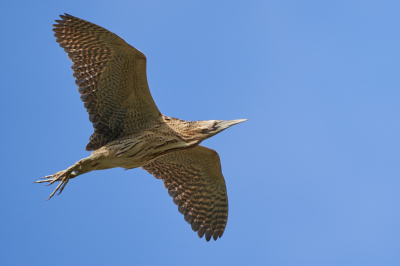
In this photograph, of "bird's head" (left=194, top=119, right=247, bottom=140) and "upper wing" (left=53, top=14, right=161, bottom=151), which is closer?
"upper wing" (left=53, top=14, right=161, bottom=151)

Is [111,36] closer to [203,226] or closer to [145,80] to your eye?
[145,80]

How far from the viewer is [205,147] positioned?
8.05m

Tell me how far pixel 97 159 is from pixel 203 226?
2.37 metres

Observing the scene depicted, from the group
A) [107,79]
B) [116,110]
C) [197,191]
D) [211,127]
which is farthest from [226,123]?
[107,79]

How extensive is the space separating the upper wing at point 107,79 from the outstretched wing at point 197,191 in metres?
1.28

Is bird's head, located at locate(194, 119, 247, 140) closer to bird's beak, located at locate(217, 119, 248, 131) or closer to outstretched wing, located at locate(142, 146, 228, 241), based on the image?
bird's beak, located at locate(217, 119, 248, 131)

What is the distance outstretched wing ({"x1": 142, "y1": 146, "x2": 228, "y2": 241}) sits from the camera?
851cm

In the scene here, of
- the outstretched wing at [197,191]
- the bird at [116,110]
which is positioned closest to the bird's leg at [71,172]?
the bird at [116,110]

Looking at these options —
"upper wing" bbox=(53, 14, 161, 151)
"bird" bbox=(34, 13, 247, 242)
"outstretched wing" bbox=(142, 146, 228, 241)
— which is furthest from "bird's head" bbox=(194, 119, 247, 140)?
"outstretched wing" bbox=(142, 146, 228, 241)

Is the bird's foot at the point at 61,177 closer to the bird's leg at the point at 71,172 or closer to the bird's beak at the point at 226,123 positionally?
the bird's leg at the point at 71,172

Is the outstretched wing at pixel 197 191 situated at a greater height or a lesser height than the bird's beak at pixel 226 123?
lesser

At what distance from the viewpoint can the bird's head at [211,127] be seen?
7.30 m

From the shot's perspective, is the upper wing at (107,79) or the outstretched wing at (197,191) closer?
the upper wing at (107,79)

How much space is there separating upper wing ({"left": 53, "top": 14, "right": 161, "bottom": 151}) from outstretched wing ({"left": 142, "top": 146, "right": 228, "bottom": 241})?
1.28 m
